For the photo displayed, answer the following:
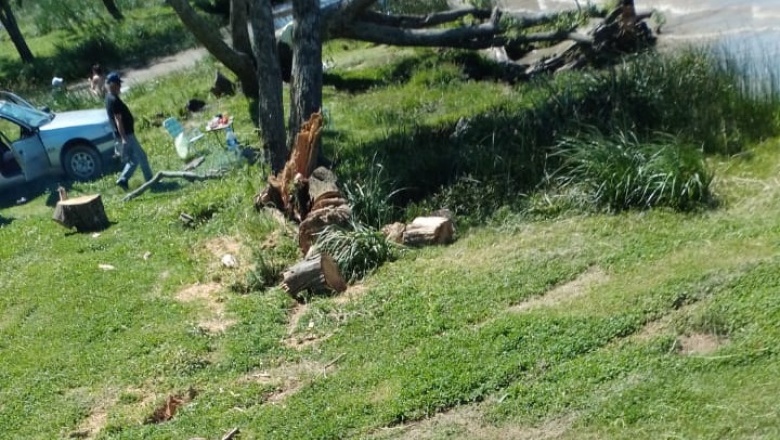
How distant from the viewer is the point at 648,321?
7.17 meters

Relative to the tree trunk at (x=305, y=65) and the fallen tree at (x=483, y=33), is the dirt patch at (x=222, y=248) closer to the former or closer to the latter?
the tree trunk at (x=305, y=65)

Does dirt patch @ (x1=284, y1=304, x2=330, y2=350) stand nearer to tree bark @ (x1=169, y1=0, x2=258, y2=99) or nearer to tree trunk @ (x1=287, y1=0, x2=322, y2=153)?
tree trunk @ (x1=287, y1=0, x2=322, y2=153)

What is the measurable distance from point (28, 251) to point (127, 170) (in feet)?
9.85

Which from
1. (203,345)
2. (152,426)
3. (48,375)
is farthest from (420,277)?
(48,375)

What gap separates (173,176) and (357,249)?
20.1 ft

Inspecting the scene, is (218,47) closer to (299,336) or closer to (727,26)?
(727,26)

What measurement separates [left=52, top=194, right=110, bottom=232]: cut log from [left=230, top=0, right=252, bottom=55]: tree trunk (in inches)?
229

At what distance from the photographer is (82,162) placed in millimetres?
16734

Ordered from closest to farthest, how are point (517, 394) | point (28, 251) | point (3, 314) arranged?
1. point (517, 394)
2. point (3, 314)
3. point (28, 251)

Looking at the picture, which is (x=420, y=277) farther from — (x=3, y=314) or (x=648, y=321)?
(x=3, y=314)

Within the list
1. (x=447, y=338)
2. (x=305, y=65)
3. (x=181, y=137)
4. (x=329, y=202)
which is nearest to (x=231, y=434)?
(x=447, y=338)

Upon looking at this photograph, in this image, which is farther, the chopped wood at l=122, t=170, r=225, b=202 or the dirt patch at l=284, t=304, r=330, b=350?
the chopped wood at l=122, t=170, r=225, b=202

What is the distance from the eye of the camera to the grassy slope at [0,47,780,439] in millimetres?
6434

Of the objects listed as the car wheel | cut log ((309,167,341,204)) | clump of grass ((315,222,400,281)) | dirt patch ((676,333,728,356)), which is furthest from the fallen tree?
dirt patch ((676,333,728,356))
